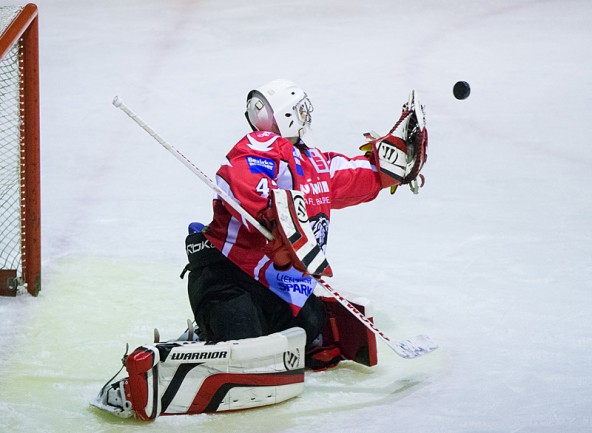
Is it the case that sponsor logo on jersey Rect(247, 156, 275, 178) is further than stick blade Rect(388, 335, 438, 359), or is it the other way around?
stick blade Rect(388, 335, 438, 359)

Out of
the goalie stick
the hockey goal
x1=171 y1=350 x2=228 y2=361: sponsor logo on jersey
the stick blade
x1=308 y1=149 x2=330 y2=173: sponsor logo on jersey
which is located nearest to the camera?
x1=171 y1=350 x2=228 y2=361: sponsor logo on jersey

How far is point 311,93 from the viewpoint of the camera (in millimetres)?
6262

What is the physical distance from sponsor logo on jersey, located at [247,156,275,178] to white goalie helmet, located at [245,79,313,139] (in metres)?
0.18

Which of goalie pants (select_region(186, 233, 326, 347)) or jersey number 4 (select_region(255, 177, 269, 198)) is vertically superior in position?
jersey number 4 (select_region(255, 177, 269, 198))

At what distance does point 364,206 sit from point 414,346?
1630 millimetres

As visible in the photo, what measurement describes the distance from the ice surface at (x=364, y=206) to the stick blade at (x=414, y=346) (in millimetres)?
62

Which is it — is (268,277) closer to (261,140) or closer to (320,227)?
(320,227)

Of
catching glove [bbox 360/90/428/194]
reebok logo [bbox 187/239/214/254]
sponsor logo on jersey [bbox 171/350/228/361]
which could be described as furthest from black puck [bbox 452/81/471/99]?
sponsor logo on jersey [bbox 171/350/228/361]

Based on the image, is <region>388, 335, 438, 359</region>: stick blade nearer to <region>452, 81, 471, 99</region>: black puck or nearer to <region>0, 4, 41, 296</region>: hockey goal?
<region>452, 81, 471, 99</region>: black puck

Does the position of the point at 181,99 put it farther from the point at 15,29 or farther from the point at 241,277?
the point at 241,277

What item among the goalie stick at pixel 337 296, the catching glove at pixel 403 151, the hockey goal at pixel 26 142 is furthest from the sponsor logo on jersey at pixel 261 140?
the hockey goal at pixel 26 142

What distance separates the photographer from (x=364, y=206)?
16.6ft

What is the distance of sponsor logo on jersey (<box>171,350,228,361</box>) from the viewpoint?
3.10 meters

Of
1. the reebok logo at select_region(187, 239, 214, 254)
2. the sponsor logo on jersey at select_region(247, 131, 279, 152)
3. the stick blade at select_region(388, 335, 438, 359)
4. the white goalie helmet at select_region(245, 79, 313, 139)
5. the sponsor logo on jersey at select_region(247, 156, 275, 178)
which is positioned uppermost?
the white goalie helmet at select_region(245, 79, 313, 139)
